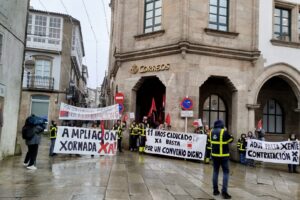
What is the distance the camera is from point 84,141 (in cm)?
1318

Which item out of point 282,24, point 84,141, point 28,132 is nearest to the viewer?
point 28,132

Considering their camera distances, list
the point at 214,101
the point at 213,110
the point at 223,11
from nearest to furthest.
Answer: the point at 223,11 < the point at 213,110 < the point at 214,101

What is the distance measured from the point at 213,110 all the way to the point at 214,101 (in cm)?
56

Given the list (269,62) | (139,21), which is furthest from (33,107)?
(269,62)

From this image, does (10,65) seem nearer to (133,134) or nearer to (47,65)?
(133,134)

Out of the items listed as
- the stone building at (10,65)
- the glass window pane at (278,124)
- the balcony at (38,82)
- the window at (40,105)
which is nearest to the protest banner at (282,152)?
the glass window pane at (278,124)

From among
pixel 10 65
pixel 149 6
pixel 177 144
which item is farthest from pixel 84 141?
pixel 149 6

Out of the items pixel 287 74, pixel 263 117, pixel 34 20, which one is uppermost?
pixel 34 20

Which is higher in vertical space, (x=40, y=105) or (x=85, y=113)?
(x=40, y=105)

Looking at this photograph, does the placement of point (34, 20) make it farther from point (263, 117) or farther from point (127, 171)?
point (127, 171)

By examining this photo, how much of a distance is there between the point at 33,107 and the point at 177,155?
2198 cm

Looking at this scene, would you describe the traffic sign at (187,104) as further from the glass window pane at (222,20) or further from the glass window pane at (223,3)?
the glass window pane at (223,3)

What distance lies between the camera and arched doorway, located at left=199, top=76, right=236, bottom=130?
19500mm

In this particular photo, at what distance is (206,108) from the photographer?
1961 cm
